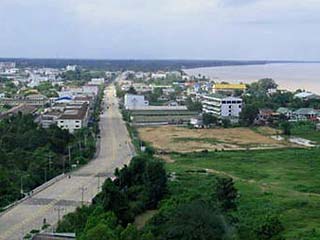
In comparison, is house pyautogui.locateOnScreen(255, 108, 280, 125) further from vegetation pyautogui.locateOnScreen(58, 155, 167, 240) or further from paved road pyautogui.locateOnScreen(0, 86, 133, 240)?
vegetation pyautogui.locateOnScreen(58, 155, 167, 240)

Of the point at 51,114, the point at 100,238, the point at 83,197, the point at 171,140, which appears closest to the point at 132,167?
the point at 83,197

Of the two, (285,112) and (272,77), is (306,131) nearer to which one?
(285,112)

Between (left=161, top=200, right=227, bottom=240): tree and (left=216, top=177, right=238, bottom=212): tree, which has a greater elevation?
(left=161, top=200, right=227, bottom=240): tree

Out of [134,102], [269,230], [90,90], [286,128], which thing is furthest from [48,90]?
[269,230]

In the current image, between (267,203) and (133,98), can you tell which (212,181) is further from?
(133,98)

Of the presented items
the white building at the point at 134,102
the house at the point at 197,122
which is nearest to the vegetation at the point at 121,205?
the house at the point at 197,122

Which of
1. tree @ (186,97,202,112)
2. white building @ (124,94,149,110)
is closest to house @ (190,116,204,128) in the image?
tree @ (186,97,202,112)
